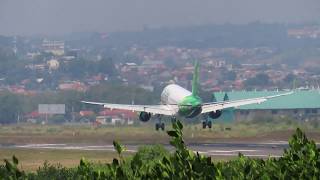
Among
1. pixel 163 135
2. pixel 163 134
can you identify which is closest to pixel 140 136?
pixel 163 134

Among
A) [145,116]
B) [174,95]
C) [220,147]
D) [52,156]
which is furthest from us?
[174,95]

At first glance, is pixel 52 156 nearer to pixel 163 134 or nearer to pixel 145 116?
pixel 145 116

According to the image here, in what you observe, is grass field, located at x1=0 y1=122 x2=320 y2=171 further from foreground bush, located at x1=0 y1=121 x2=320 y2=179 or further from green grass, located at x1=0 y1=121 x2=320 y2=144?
foreground bush, located at x1=0 y1=121 x2=320 y2=179

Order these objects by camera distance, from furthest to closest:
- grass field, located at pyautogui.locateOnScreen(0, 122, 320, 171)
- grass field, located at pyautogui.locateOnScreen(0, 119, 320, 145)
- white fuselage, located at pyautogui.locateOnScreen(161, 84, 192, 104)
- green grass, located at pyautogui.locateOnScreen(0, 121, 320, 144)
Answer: white fuselage, located at pyautogui.locateOnScreen(161, 84, 192, 104) → green grass, located at pyautogui.locateOnScreen(0, 121, 320, 144) → grass field, located at pyautogui.locateOnScreen(0, 119, 320, 145) → grass field, located at pyautogui.locateOnScreen(0, 122, 320, 171)

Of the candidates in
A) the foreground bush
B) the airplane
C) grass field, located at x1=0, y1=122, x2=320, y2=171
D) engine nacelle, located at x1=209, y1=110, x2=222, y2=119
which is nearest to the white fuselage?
the airplane

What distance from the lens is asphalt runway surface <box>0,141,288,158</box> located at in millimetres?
93000

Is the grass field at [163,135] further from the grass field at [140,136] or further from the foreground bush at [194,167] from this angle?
the foreground bush at [194,167]

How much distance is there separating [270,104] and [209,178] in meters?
174

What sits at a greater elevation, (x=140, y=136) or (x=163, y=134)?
(x=163, y=134)

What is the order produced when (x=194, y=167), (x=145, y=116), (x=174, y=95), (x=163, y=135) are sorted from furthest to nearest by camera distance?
1. (x=174, y=95)
2. (x=163, y=135)
3. (x=145, y=116)
4. (x=194, y=167)

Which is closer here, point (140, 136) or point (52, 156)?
point (52, 156)

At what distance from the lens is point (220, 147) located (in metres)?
103

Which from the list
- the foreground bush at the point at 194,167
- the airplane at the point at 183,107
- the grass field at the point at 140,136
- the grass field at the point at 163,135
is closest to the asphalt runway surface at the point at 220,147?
the grass field at the point at 140,136

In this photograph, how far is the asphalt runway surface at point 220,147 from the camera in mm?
93000
